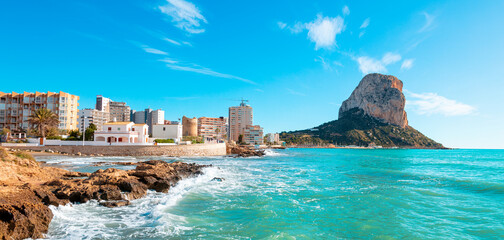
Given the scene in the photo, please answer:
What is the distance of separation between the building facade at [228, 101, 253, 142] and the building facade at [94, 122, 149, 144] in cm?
13540

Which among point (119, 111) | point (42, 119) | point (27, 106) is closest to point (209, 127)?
point (119, 111)

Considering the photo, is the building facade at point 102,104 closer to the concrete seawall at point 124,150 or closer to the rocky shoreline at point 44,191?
the concrete seawall at point 124,150

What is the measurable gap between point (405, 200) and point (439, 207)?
172cm

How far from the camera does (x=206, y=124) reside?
162m

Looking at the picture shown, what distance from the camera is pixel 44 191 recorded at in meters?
11.4

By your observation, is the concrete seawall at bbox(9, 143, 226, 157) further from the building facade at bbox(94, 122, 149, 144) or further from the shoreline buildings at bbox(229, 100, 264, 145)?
the shoreline buildings at bbox(229, 100, 264, 145)

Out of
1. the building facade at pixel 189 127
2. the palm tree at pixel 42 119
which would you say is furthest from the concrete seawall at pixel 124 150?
the building facade at pixel 189 127

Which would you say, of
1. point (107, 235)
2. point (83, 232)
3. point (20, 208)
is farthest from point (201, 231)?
point (20, 208)

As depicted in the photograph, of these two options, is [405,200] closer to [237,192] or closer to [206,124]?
[237,192]

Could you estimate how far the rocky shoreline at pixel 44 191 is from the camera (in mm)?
7895

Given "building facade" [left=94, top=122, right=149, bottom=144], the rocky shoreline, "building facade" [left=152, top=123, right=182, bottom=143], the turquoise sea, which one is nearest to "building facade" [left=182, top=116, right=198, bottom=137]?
"building facade" [left=152, top=123, right=182, bottom=143]

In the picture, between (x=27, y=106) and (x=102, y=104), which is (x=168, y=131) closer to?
(x=27, y=106)

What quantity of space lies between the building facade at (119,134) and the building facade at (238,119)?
13540 centimetres

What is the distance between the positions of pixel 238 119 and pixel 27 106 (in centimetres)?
12596
